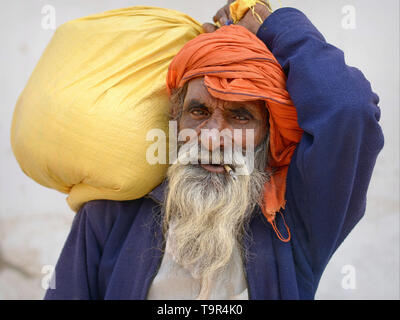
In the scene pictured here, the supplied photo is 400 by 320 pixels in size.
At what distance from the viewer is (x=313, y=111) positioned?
5.54 ft

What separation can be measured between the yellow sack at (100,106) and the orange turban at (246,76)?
0.45 feet

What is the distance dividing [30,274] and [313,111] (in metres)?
2.69

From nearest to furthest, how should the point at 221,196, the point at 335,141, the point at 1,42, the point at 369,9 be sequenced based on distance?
the point at 335,141 < the point at 221,196 < the point at 369,9 < the point at 1,42

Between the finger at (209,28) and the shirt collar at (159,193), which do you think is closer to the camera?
the shirt collar at (159,193)

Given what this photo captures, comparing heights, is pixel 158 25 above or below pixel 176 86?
above

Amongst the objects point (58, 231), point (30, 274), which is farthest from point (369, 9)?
point (30, 274)

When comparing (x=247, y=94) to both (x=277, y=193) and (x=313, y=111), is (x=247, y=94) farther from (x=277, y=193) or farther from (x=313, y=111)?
(x=277, y=193)

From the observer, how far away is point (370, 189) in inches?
129

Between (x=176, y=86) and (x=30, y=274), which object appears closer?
(x=176, y=86)

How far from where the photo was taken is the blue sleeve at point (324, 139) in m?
1.67

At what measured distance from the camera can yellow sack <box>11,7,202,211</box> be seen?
5.83ft

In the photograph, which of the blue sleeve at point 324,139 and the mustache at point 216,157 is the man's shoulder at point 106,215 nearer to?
the mustache at point 216,157

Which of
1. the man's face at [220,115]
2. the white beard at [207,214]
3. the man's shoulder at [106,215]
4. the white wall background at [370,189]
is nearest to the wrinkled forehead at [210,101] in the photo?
the man's face at [220,115]
